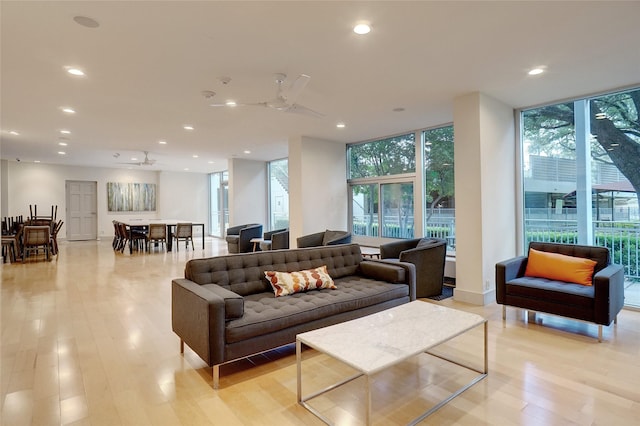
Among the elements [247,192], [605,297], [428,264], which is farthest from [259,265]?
[247,192]

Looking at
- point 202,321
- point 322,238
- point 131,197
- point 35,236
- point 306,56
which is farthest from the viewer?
point 131,197

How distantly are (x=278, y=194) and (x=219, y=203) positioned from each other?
381cm

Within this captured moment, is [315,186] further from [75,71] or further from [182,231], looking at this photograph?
[182,231]

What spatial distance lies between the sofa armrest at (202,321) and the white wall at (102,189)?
11.6 metres

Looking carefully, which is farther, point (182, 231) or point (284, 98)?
point (182, 231)

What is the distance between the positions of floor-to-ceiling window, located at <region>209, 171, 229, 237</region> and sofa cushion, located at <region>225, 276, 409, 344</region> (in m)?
9.69

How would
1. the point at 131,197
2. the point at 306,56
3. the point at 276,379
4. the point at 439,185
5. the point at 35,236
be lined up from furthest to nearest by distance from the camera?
the point at 131,197 → the point at 35,236 → the point at 439,185 → the point at 306,56 → the point at 276,379

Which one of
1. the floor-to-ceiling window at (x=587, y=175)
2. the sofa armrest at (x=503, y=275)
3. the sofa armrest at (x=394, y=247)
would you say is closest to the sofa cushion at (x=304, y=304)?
the sofa armrest at (x=503, y=275)

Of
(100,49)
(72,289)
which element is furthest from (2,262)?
(100,49)

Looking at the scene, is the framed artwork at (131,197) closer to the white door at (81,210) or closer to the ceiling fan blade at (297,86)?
the white door at (81,210)

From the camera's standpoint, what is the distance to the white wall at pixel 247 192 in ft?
32.0

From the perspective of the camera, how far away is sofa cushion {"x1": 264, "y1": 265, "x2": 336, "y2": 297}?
319 cm

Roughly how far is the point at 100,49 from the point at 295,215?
4.36 meters

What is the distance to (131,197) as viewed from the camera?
1282 cm
